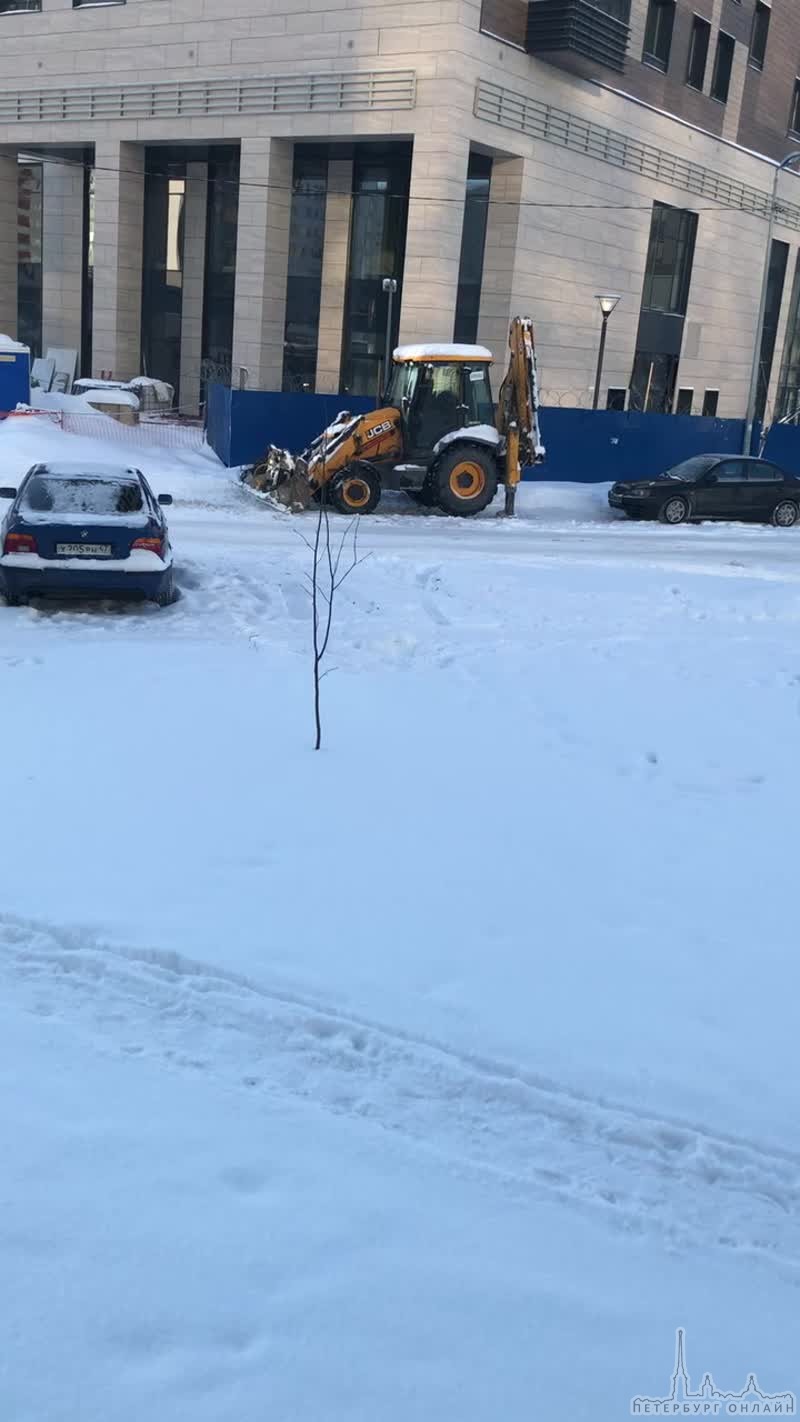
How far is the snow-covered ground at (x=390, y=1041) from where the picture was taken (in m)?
3.04

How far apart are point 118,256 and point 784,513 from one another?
2082 cm

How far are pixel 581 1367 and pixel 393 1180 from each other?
34.3 inches

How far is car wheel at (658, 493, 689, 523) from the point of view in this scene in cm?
2153

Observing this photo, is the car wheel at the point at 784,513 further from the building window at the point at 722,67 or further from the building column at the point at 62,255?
the building column at the point at 62,255

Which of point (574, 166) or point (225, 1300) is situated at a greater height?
point (574, 166)

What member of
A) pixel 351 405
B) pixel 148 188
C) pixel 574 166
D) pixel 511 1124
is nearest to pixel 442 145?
pixel 574 166

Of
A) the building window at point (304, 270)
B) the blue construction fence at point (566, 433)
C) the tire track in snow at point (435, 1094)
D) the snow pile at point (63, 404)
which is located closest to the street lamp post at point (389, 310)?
the building window at point (304, 270)

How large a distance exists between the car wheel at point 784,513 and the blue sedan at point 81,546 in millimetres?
14919

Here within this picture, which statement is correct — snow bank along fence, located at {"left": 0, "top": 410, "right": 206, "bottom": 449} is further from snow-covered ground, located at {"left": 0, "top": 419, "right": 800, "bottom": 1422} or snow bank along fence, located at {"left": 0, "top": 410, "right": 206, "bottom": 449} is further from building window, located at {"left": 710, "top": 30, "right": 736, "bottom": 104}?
building window, located at {"left": 710, "top": 30, "right": 736, "bottom": 104}

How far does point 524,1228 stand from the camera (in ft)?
11.5

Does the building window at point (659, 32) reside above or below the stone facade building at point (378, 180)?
above

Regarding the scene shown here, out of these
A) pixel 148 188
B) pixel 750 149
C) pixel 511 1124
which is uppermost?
pixel 750 149

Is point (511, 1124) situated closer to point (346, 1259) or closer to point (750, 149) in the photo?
point (346, 1259)

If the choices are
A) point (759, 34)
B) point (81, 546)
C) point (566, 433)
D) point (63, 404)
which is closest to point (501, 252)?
point (566, 433)
